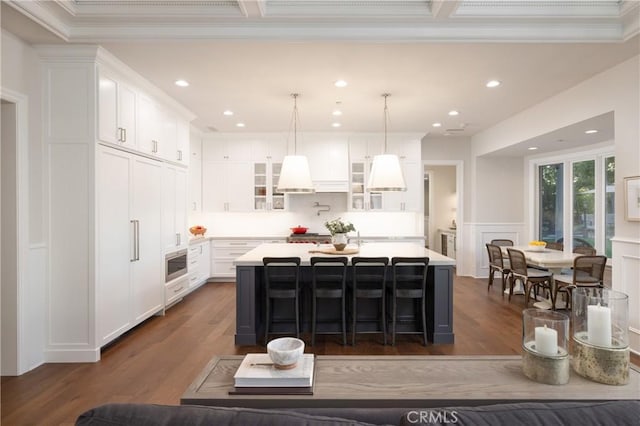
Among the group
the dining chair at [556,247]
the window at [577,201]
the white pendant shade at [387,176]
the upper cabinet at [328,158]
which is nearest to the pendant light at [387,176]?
the white pendant shade at [387,176]

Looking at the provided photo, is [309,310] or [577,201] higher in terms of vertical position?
[577,201]

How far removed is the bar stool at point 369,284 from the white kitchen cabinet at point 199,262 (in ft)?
9.86

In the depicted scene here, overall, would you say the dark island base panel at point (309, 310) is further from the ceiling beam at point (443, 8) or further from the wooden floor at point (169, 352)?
the ceiling beam at point (443, 8)

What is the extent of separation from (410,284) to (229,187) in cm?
419

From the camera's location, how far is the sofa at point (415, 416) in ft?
2.89

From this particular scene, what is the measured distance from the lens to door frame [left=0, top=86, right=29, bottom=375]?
2.87 meters

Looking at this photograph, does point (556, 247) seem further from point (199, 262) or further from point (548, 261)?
point (199, 262)

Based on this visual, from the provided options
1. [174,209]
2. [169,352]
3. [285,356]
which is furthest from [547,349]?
[174,209]

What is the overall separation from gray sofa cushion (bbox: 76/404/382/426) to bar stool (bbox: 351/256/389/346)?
8.44ft

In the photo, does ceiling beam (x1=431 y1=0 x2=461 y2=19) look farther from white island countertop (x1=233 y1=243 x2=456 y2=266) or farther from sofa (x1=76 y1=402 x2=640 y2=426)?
sofa (x1=76 y1=402 x2=640 y2=426)

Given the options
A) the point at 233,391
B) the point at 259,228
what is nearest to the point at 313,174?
the point at 259,228

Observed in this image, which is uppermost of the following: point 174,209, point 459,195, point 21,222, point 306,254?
point 459,195

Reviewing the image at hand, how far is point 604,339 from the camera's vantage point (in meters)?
1.16

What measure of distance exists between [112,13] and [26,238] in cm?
204
